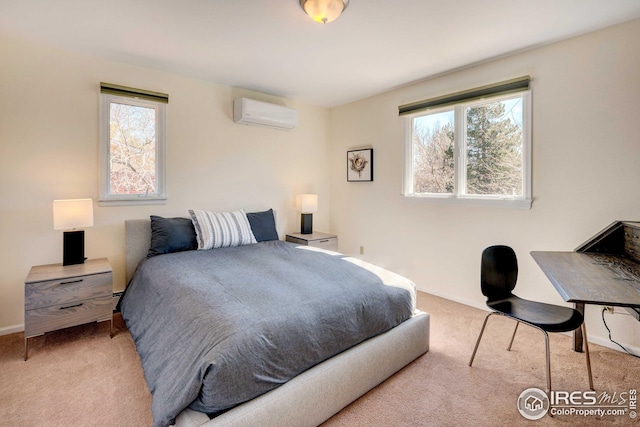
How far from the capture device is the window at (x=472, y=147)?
285 cm

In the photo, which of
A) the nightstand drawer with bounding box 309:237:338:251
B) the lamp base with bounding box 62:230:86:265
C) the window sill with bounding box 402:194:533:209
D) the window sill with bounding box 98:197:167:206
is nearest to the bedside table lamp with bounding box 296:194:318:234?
the nightstand drawer with bounding box 309:237:338:251

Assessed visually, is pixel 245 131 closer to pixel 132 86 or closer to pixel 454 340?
pixel 132 86

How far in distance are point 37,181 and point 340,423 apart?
121 inches

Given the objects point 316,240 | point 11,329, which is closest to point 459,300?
point 316,240

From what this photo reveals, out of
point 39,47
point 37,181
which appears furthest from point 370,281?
point 39,47

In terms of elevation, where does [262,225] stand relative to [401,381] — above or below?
above

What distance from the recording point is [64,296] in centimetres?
237

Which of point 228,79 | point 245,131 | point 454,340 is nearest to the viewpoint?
point 454,340

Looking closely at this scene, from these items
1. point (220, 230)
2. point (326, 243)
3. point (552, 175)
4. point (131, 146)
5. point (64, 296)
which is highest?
point (131, 146)

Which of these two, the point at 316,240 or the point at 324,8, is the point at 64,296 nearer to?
the point at 316,240

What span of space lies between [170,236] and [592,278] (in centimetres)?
319

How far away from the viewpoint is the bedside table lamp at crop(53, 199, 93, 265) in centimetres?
250

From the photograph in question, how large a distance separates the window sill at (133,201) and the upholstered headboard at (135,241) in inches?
7.1

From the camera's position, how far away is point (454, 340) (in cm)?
252
